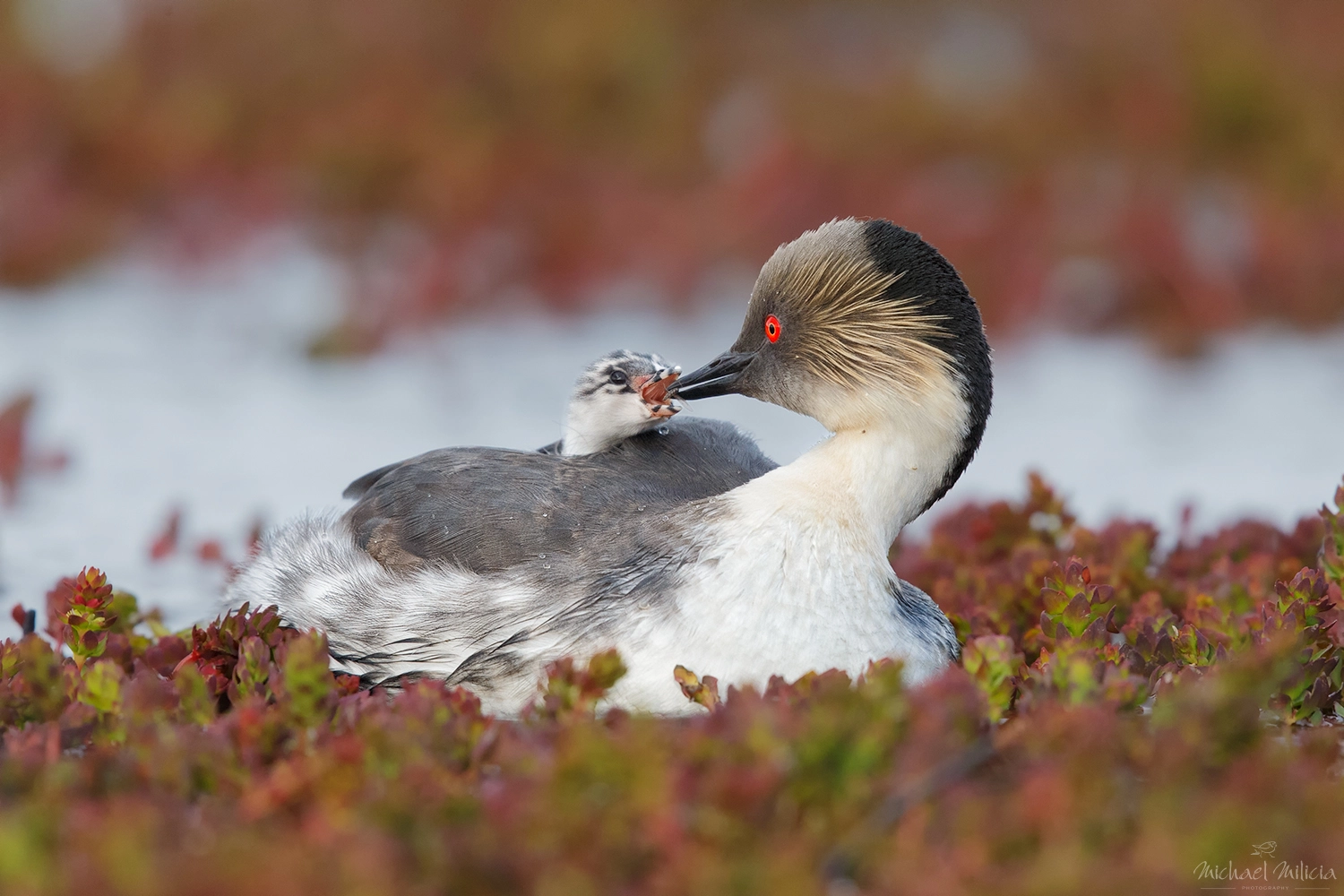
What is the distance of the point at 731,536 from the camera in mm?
4020

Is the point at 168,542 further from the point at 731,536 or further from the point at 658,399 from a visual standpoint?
the point at 731,536

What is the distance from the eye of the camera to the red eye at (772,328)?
4.41 metres

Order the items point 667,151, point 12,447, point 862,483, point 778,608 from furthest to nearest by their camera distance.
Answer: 1. point 667,151
2. point 12,447
3. point 862,483
4. point 778,608

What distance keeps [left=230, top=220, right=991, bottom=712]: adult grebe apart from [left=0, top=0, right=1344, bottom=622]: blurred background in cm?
147

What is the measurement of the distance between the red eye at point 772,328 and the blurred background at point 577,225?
2.29m

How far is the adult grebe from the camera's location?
3.88 meters

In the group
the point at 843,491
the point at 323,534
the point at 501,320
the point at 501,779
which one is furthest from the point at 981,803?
the point at 501,320

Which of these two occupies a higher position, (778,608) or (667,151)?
(667,151)

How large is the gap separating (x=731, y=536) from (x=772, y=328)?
2.35 ft

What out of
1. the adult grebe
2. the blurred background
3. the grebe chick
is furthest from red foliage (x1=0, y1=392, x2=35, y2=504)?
the grebe chick

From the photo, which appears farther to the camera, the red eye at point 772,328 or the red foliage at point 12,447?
the red foliage at point 12,447

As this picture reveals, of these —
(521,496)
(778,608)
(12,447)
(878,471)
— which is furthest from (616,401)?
(12,447)

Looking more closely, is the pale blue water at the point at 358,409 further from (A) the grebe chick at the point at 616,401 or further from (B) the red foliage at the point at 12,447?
(A) the grebe chick at the point at 616,401

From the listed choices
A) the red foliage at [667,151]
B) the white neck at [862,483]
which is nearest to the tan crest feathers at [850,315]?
the white neck at [862,483]
